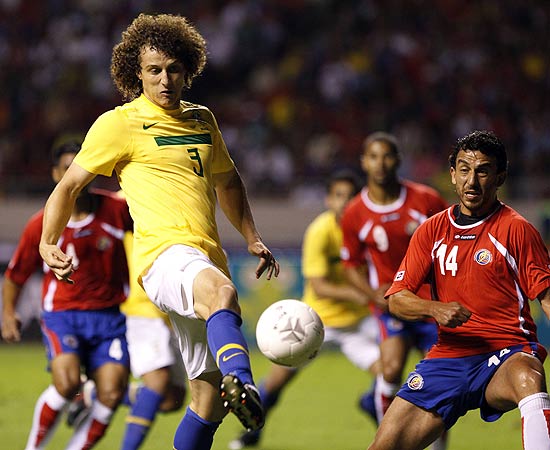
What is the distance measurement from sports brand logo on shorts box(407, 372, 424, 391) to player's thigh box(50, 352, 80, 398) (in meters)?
2.33

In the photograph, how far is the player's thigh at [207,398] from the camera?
5238 mm

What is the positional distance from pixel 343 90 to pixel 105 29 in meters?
3.91

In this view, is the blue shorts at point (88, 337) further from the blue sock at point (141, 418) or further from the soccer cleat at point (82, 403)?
the soccer cleat at point (82, 403)

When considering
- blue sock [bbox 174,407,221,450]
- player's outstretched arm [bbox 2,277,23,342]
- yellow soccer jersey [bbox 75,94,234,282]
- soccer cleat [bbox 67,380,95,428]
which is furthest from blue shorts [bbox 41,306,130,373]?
yellow soccer jersey [bbox 75,94,234,282]

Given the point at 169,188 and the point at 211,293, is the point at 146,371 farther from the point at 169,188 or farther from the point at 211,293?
the point at 211,293

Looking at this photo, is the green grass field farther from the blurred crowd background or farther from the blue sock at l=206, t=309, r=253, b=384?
the blurred crowd background

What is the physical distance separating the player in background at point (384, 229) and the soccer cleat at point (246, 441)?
2.65ft

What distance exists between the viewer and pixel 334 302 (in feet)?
28.0

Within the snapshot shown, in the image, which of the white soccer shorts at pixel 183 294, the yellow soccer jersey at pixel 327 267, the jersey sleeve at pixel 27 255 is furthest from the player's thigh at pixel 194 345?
the yellow soccer jersey at pixel 327 267

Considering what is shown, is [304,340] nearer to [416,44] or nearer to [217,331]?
[217,331]

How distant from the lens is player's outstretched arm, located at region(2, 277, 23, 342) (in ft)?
21.4

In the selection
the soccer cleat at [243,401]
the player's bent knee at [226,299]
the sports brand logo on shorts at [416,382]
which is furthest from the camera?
the sports brand logo on shorts at [416,382]

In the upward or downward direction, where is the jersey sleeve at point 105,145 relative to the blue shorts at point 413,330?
upward

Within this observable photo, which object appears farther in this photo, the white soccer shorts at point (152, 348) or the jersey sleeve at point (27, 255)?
the white soccer shorts at point (152, 348)
